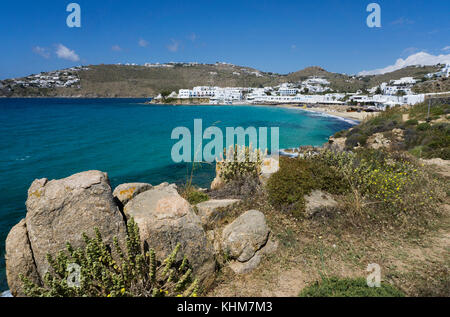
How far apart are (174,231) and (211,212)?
1.69 meters

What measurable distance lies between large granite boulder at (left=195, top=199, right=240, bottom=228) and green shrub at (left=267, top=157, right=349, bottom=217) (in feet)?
4.28

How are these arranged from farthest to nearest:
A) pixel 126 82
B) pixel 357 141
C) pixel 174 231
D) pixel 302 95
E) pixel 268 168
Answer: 1. pixel 126 82
2. pixel 302 95
3. pixel 357 141
4. pixel 268 168
5. pixel 174 231

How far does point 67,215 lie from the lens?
3.53 m

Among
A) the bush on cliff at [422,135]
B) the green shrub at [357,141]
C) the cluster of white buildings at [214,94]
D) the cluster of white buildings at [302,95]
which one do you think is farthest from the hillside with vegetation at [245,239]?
the cluster of white buildings at [214,94]

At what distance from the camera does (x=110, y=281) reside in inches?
131

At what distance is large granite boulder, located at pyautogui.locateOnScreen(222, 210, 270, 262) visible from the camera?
4.46 metres

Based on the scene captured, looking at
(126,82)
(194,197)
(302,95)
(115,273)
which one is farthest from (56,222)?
(126,82)

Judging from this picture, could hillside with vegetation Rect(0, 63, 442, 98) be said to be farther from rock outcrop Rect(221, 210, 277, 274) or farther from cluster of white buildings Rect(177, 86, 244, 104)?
rock outcrop Rect(221, 210, 277, 274)

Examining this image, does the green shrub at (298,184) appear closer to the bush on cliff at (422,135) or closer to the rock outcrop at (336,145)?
the rock outcrop at (336,145)

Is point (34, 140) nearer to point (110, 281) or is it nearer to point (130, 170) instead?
point (130, 170)

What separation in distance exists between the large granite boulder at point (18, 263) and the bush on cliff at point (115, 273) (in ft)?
1.18

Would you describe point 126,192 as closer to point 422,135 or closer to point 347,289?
point 347,289

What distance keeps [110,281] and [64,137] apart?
3170cm
